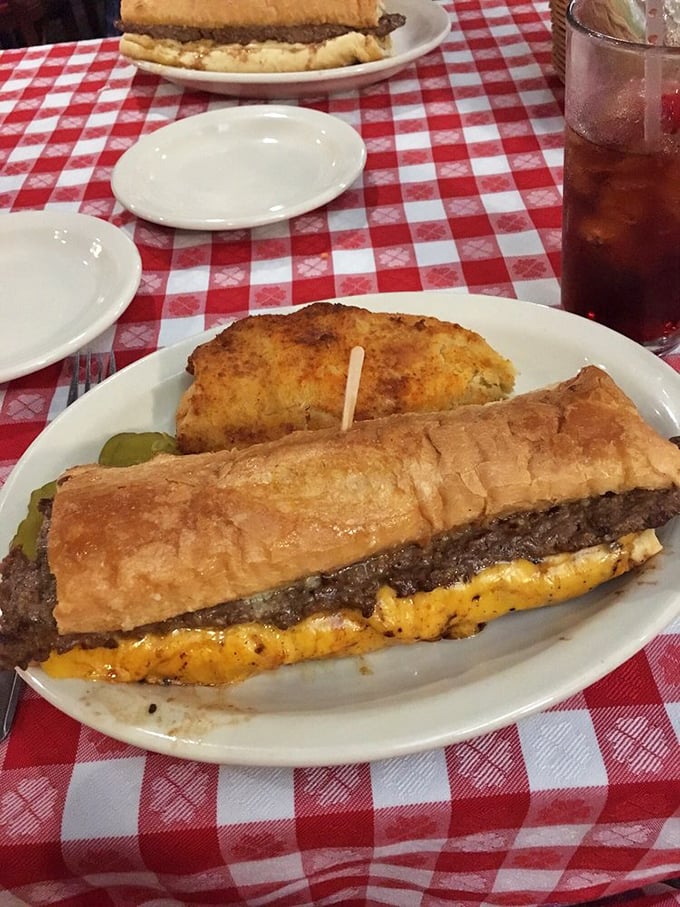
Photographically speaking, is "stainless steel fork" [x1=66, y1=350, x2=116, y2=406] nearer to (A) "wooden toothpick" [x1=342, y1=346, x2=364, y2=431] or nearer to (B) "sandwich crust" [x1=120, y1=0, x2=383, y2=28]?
(A) "wooden toothpick" [x1=342, y1=346, x2=364, y2=431]

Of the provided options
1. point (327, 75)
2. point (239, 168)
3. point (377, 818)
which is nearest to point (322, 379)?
point (377, 818)

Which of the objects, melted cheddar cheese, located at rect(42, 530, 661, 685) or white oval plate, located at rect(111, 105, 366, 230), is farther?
white oval plate, located at rect(111, 105, 366, 230)

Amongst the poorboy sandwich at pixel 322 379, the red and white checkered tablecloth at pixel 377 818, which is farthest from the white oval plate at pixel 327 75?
the red and white checkered tablecloth at pixel 377 818

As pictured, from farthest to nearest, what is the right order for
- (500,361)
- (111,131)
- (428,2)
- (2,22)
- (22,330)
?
(2,22) < (428,2) < (111,131) < (22,330) < (500,361)

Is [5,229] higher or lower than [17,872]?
higher

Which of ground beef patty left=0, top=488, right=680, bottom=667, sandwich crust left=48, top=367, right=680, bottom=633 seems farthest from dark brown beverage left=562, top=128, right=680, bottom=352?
ground beef patty left=0, top=488, right=680, bottom=667

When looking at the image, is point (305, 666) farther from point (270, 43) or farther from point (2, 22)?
point (2, 22)

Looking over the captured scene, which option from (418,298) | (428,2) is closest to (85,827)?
(418,298)
